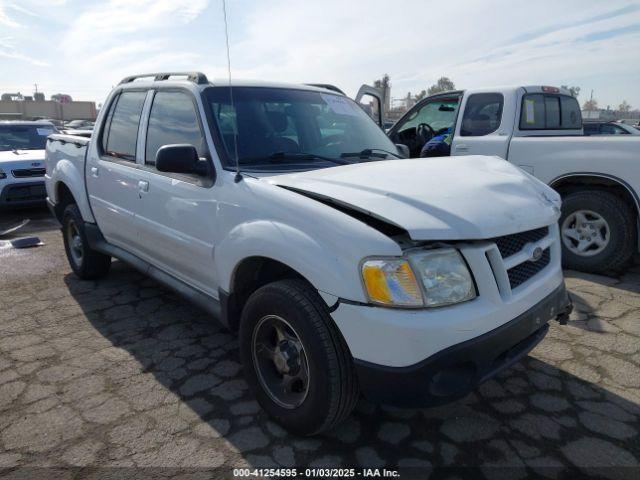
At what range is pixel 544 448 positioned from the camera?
7.78ft

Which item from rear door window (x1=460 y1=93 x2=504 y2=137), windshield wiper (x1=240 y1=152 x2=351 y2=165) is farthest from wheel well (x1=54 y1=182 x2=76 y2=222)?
rear door window (x1=460 y1=93 x2=504 y2=137)

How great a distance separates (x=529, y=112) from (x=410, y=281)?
4480 mm

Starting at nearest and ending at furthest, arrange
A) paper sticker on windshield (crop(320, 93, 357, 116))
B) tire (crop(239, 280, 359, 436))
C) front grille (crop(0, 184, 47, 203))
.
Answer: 1. tire (crop(239, 280, 359, 436))
2. paper sticker on windshield (crop(320, 93, 357, 116))
3. front grille (crop(0, 184, 47, 203))

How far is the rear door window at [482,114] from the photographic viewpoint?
562 centimetres

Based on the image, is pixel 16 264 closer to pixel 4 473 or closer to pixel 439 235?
pixel 4 473

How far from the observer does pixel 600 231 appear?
4.88m

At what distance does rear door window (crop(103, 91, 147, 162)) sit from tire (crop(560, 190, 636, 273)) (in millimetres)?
4270

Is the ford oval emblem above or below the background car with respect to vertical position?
below

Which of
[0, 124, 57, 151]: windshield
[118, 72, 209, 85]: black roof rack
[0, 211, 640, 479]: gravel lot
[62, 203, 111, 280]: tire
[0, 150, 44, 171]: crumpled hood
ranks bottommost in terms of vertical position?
[0, 211, 640, 479]: gravel lot

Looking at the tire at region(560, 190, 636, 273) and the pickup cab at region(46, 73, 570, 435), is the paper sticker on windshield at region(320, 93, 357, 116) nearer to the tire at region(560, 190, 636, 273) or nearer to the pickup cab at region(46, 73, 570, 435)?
the pickup cab at region(46, 73, 570, 435)

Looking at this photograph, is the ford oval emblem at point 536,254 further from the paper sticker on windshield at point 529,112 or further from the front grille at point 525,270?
the paper sticker on windshield at point 529,112

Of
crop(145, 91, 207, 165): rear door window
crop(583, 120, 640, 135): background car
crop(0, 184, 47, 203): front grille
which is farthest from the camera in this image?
crop(583, 120, 640, 135): background car

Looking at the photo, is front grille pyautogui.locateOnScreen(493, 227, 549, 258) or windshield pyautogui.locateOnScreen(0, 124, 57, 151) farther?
windshield pyautogui.locateOnScreen(0, 124, 57, 151)

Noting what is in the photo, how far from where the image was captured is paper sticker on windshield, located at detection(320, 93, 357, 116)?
3.69 meters
